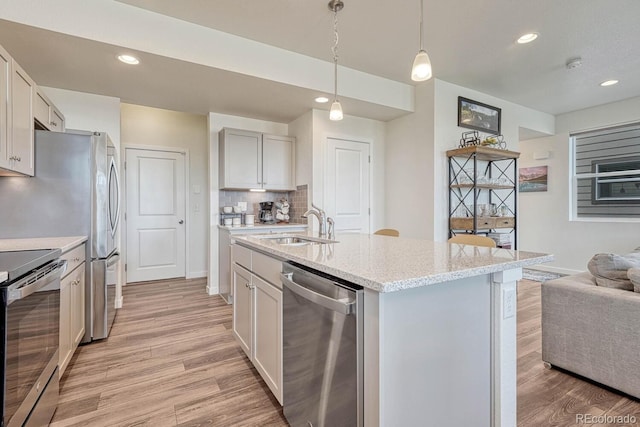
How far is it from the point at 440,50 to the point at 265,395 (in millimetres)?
3388

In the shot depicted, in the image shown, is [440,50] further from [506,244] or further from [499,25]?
[506,244]

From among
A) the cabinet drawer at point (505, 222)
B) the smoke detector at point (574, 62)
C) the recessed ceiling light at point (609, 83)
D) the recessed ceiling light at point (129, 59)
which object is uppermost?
the recessed ceiling light at point (609, 83)

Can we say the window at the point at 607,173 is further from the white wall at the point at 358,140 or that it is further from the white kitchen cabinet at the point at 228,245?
the white kitchen cabinet at the point at 228,245

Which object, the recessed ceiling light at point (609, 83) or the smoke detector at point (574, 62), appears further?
the recessed ceiling light at point (609, 83)

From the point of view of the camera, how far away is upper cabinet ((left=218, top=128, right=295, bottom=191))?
382cm

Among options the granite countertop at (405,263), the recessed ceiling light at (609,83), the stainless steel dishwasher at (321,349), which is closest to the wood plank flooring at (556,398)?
the granite countertop at (405,263)

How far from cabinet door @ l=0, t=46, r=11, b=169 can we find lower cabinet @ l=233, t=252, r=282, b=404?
1.54m

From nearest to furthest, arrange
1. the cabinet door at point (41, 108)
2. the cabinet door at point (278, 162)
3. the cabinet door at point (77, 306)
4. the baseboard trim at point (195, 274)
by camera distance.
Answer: the cabinet door at point (77, 306) < the cabinet door at point (41, 108) < the cabinet door at point (278, 162) < the baseboard trim at point (195, 274)

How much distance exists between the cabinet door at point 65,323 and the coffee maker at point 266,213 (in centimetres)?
244

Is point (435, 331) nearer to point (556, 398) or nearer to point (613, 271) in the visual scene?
point (556, 398)

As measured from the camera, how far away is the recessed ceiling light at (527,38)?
110 inches

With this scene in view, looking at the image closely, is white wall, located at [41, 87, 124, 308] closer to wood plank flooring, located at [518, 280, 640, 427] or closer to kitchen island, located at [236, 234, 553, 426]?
kitchen island, located at [236, 234, 553, 426]

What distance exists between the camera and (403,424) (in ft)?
3.36

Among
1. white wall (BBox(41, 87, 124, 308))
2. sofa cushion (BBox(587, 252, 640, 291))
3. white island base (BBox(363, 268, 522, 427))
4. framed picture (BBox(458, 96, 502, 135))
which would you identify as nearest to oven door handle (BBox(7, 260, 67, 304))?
white island base (BBox(363, 268, 522, 427))
